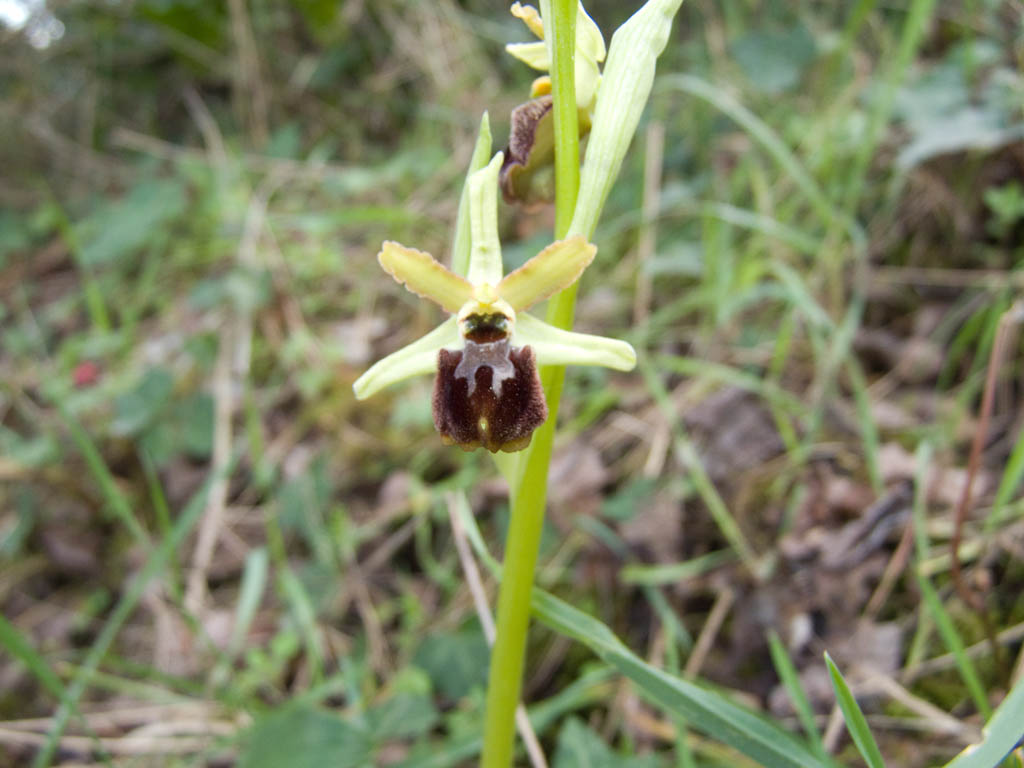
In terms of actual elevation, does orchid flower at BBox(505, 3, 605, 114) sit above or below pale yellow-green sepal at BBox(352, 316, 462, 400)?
above

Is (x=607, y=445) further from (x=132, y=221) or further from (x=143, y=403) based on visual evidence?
(x=132, y=221)

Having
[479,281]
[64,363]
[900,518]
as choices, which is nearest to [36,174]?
[64,363]

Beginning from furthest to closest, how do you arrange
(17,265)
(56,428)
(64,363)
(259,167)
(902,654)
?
1. (17,265)
2. (259,167)
3. (64,363)
4. (56,428)
5. (902,654)

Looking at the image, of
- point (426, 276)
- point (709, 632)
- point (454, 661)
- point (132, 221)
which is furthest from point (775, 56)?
point (132, 221)

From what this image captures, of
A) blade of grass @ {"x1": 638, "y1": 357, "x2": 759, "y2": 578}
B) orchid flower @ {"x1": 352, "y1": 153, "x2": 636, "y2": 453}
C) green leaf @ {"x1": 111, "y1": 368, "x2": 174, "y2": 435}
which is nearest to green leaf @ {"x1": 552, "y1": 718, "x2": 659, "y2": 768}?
blade of grass @ {"x1": 638, "y1": 357, "x2": 759, "y2": 578}

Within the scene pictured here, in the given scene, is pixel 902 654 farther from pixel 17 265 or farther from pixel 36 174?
pixel 36 174

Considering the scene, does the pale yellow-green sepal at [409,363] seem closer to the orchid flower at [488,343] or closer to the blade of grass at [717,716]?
the orchid flower at [488,343]

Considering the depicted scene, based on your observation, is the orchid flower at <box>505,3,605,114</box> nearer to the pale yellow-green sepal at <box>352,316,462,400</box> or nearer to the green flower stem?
the green flower stem
